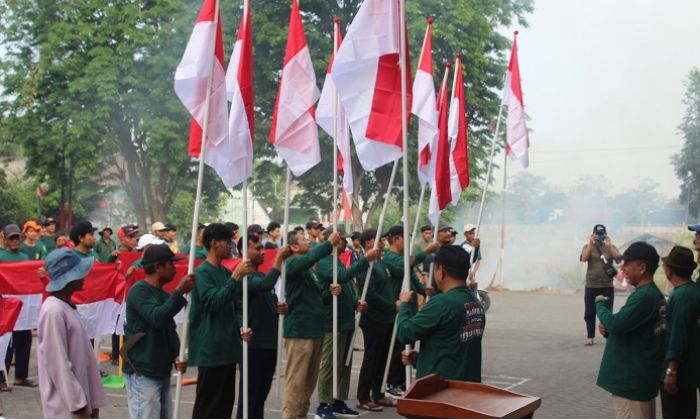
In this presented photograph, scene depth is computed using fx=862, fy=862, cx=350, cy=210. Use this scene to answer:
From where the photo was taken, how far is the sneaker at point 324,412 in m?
9.17

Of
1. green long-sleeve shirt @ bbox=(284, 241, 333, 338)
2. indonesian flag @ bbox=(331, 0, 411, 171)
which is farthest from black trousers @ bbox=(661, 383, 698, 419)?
green long-sleeve shirt @ bbox=(284, 241, 333, 338)

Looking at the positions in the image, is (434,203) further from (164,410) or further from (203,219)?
(203,219)

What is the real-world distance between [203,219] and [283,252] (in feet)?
169

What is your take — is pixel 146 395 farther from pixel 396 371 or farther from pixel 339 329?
pixel 396 371

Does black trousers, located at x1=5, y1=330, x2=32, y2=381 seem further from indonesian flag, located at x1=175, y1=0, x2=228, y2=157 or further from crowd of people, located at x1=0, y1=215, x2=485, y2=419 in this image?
indonesian flag, located at x1=175, y1=0, x2=228, y2=157

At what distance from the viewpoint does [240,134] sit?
788cm

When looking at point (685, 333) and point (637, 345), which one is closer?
point (637, 345)

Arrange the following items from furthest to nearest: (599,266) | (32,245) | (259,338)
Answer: (599,266) → (32,245) → (259,338)

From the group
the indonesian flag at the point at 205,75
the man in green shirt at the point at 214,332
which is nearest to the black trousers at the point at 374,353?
the man in green shirt at the point at 214,332

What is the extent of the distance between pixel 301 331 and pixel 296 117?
2139 mm

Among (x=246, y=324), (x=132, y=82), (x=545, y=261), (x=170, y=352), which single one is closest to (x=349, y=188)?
(x=246, y=324)

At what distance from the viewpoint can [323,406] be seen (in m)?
9.34

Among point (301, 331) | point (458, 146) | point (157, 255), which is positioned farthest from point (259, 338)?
point (458, 146)

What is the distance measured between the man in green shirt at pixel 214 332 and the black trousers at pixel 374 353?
10.3ft
